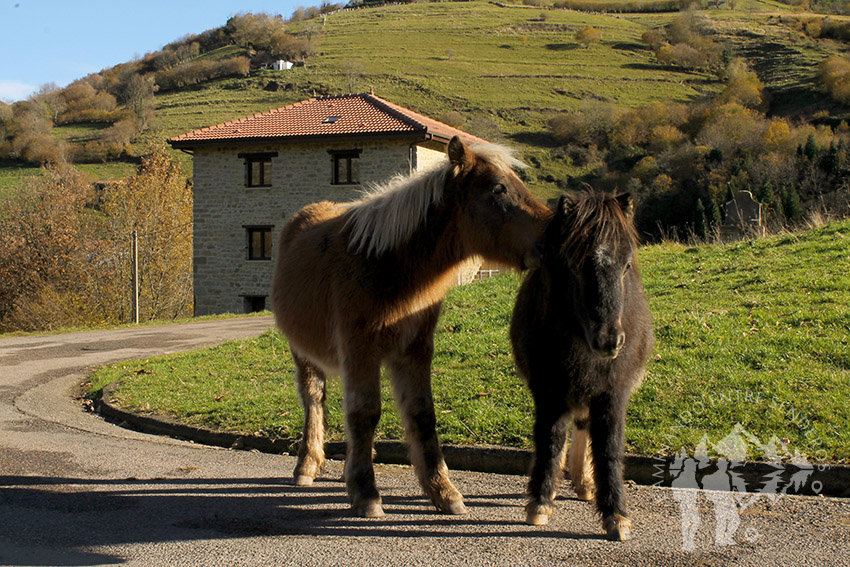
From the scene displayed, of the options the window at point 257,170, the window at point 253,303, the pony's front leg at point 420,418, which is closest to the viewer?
the pony's front leg at point 420,418

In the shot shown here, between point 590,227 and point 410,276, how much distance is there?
1451mm

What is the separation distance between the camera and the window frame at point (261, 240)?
36531 mm

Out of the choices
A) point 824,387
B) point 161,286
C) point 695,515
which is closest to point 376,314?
point 695,515

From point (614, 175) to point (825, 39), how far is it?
62629 mm

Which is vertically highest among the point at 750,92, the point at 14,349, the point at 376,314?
the point at 750,92

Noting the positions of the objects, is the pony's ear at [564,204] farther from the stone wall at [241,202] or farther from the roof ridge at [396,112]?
the stone wall at [241,202]

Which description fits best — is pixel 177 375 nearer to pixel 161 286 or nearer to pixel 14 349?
pixel 14 349

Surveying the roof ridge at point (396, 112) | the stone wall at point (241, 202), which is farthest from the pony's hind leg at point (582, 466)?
the stone wall at point (241, 202)

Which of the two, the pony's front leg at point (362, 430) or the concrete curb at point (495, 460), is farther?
the concrete curb at point (495, 460)

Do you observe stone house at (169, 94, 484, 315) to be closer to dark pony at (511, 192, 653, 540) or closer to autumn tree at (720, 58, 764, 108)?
dark pony at (511, 192, 653, 540)

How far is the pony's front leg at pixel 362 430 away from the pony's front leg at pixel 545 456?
1140 millimetres

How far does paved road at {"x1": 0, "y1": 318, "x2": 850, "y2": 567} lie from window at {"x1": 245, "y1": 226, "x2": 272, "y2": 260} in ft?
96.3

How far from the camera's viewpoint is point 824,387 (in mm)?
7094

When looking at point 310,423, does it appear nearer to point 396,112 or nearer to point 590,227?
point 590,227
